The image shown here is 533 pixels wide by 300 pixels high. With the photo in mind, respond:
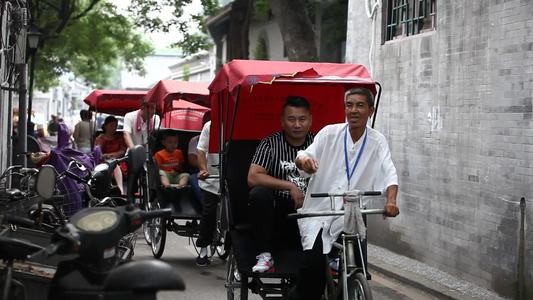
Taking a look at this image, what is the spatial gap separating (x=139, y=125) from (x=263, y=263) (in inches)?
272

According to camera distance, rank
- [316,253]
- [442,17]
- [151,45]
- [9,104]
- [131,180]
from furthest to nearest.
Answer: [151,45] → [9,104] → [442,17] → [316,253] → [131,180]

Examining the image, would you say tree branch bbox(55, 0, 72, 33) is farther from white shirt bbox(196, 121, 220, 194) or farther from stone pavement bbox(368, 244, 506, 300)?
white shirt bbox(196, 121, 220, 194)

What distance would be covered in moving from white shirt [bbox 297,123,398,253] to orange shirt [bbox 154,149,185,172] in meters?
5.25

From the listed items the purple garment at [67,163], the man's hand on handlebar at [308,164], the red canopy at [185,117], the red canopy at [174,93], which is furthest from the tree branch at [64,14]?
the man's hand on handlebar at [308,164]

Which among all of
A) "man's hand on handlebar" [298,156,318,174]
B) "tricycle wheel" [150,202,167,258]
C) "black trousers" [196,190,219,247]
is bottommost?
"tricycle wheel" [150,202,167,258]

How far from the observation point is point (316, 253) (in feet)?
20.8

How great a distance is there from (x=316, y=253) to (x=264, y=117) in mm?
2224

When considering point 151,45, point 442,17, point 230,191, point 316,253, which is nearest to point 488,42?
point 442,17

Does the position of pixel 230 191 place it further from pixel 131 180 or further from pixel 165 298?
pixel 131 180

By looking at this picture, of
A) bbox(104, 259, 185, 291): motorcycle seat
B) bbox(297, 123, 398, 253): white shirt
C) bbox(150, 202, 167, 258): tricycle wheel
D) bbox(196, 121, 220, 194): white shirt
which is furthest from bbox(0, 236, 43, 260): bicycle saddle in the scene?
bbox(150, 202, 167, 258): tricycle wheel

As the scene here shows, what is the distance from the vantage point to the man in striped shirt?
22.1 feet

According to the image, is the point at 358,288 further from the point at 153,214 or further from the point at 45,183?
the point at 45,183

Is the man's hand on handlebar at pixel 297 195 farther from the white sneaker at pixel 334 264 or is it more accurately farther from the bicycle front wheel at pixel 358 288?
the bicycle front wheel at pixel 358 288

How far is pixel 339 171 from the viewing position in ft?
20.7
